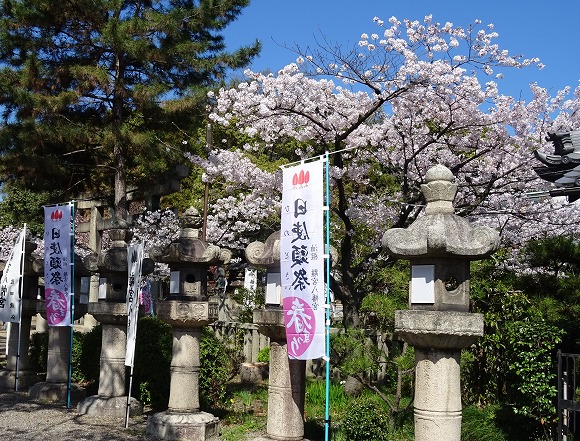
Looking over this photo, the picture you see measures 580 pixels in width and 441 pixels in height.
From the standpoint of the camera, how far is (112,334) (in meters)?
10.7

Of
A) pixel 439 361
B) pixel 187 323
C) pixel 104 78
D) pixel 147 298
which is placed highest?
pixel 104 78

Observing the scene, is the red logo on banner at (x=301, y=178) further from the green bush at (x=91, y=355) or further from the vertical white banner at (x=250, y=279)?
the vertical white banner at (x=250, y=279)

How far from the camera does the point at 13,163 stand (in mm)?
14969

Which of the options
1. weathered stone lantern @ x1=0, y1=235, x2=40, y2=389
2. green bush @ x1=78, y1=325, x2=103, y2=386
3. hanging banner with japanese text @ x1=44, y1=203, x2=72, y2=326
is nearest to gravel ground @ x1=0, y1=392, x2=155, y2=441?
green bush @ x1=78, y1=325, x2=103, y2=386

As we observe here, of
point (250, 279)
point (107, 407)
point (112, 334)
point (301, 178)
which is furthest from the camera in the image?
point (250, 279)

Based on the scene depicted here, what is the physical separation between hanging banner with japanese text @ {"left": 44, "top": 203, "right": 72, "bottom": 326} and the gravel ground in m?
1.43

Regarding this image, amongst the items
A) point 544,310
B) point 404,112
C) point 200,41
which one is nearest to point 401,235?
point 544,310

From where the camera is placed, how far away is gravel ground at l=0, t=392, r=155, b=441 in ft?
29.1

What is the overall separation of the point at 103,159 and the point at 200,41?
3.99 meters

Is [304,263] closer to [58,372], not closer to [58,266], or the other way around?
[58,266]

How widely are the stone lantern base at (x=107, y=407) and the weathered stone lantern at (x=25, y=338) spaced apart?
334 centimetres

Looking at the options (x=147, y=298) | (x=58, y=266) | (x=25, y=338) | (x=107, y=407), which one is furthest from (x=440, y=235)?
(x=147, y=298)

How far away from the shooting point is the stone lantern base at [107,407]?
10312mm

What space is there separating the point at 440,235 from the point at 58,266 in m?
7.71
